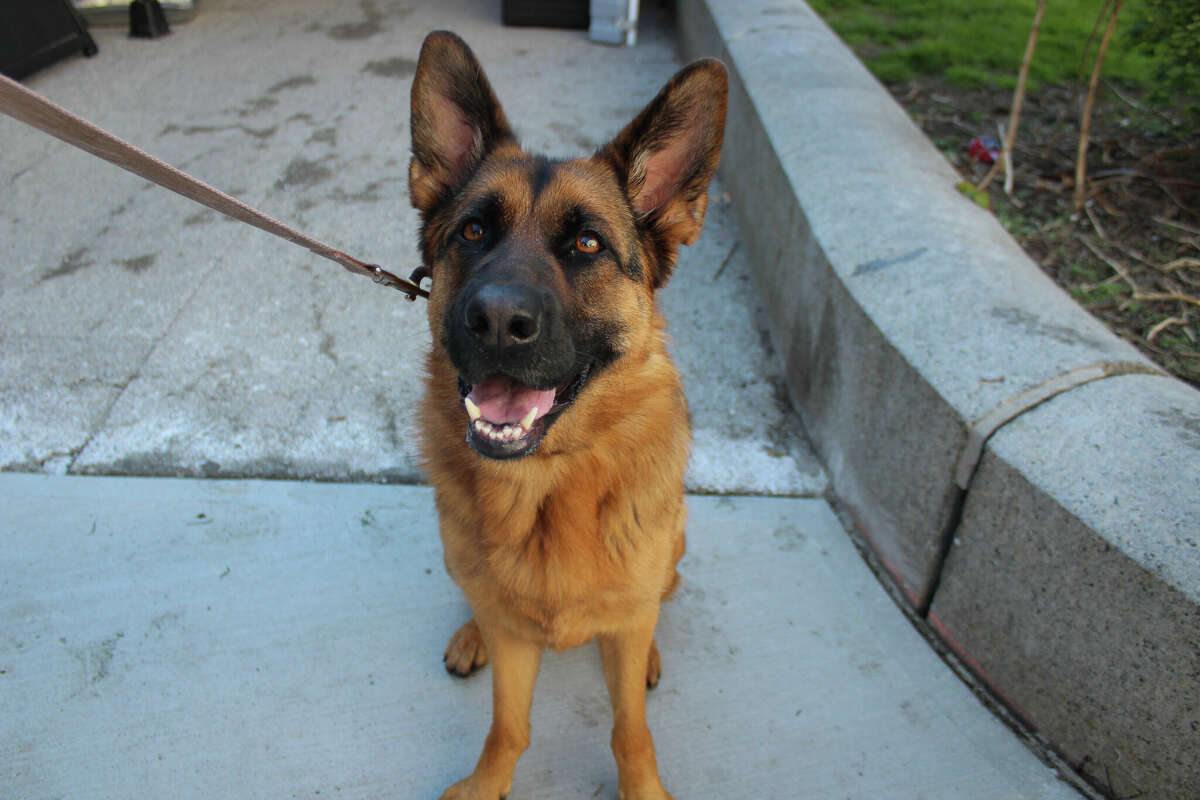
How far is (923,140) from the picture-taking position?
4.28 meters

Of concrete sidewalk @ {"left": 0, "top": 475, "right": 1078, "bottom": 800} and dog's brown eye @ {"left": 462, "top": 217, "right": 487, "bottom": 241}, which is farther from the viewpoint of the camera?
concrete sidewalk @ {"left": 0, "top": 475, "right": 1078, "bottom": 800}

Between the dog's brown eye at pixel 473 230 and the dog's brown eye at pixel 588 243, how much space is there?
281 millimetres

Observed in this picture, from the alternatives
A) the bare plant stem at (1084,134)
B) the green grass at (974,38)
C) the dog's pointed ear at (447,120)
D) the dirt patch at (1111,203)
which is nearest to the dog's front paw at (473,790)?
the dog's pointed ear at (447,120)

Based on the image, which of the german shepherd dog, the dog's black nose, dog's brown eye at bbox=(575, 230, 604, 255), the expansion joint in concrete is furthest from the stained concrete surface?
the dog's black nose

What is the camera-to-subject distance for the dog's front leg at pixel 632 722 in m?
2.23

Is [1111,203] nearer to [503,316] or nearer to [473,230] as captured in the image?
[473,230]

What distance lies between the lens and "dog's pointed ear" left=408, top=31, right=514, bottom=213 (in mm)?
2223

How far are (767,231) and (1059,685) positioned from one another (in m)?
2.84

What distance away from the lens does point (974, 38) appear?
22.4 feet

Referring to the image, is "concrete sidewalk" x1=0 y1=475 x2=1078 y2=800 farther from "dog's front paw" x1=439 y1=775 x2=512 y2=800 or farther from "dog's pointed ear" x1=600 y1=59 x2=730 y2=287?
"dog's pointed ear" x1=600 y1=59 x2=730 y2=287

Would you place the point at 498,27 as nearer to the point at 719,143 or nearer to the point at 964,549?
the point at 719,143

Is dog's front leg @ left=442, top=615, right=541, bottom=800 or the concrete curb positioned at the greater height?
the concrete curb

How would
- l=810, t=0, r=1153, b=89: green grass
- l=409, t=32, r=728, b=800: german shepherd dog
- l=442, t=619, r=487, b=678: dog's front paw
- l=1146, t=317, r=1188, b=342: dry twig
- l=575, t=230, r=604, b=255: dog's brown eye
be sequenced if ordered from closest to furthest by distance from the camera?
l=409, t=32, r=728, b=800: german shepherd dog, l=575, t=230, r=604, b=255: dog's brown eye, l=442, t=619, r=487, b=678: dog's front paw, l=1146, t=317, r=1188, b=342: dry twig, l=810, t=0, r=1153, b=89: green grass

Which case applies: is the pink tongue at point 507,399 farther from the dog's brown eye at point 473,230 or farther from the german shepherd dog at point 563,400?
the dog's brown eye at point 473,230
